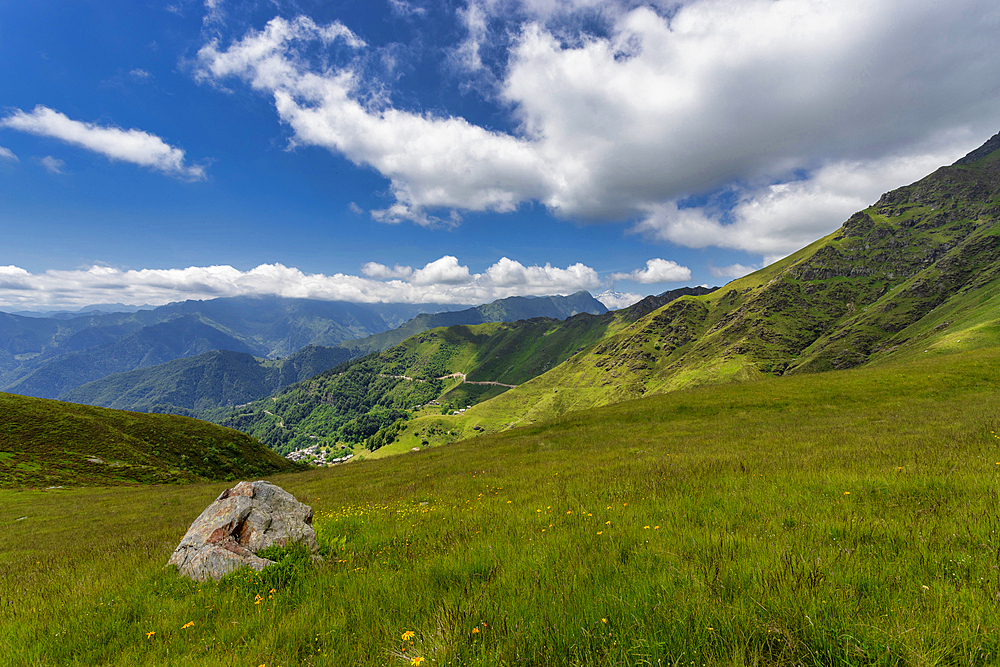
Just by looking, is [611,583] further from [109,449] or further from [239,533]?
[109,449]

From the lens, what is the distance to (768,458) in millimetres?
10617

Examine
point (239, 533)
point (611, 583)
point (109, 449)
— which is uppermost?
point (611, 583)

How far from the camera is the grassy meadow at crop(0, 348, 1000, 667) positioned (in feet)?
8.61

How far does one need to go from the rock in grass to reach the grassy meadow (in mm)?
333

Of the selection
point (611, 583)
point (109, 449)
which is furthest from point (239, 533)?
point (109, 449)

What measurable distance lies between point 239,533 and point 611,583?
6.79 metres

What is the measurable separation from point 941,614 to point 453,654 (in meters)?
3.51

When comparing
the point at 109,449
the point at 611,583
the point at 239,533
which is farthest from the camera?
the point at 109,449

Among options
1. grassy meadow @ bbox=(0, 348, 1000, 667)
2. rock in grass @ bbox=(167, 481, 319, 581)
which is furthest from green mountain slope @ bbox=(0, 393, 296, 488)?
rock in grass @ bbox=(167, 481, 319, 581)

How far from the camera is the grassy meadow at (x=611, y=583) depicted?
2625mm

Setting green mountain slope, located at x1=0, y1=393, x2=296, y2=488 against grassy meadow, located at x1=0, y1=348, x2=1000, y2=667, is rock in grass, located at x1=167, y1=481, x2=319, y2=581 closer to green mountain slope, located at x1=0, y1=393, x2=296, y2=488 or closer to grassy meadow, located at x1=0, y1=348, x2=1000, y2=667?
grassy meadow, located at x1=0, y1=348, x2=1000, y2=667

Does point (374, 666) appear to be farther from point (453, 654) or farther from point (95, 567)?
point (95, 567)

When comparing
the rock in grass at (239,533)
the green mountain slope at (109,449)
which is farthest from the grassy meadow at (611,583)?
the green mountain slope at (109,449)

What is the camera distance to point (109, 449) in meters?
40.4
